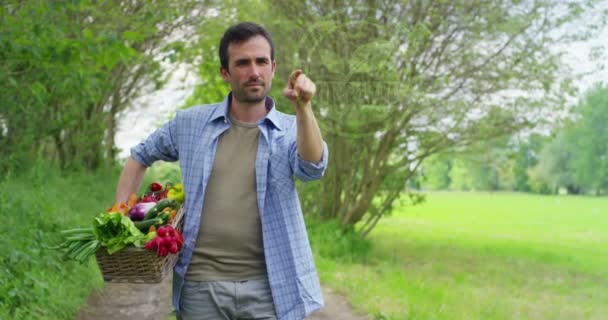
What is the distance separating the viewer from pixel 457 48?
13102mm

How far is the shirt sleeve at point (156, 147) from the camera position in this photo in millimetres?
3312

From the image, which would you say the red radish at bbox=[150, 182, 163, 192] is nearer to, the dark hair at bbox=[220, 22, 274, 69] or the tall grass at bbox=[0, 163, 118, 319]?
the dark hair at bbox=[220, 22, 274, 69]

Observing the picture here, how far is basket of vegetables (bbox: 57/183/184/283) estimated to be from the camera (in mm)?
2834

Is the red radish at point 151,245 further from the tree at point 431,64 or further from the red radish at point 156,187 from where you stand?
the tree at point 431,64

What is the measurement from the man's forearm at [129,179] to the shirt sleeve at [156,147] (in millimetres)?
29

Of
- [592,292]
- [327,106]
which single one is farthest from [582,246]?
[327,106]

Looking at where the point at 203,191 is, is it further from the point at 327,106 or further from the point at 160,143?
the point at 327,106

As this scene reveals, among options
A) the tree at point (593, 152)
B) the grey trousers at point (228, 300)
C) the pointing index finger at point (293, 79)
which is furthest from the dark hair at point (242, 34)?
the tree at point (593, 152)

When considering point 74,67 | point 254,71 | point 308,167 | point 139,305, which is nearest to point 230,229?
point 308,167

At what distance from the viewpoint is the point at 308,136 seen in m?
2.82

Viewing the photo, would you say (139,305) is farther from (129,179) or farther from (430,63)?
(430,63)

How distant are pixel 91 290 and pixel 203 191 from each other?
4.95 metres

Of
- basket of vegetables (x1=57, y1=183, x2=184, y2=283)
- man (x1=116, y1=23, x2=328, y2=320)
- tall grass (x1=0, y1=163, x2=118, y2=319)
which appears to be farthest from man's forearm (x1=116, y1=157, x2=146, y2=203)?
tall grass (x1=0, y1=163, x2=118, y2=319)

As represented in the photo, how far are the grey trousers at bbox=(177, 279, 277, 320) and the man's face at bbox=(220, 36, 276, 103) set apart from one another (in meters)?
0.78
